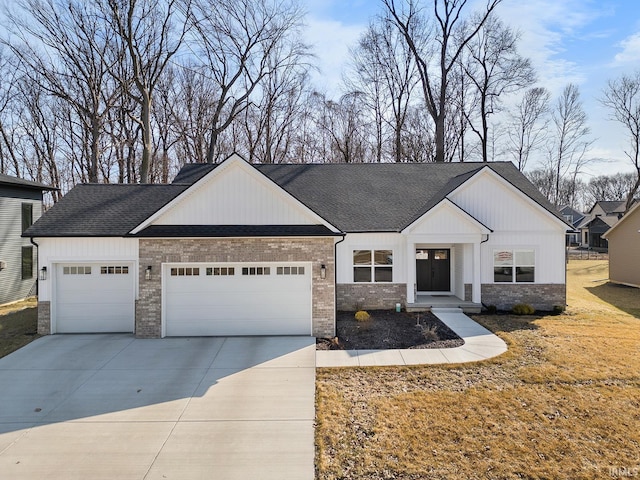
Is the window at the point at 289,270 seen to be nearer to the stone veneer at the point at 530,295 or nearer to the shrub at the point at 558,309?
the stone veneer at the point at 530,295

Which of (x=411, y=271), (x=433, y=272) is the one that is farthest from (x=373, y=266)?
(x=433, y=272)

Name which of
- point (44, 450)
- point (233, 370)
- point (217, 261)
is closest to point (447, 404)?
point (233, 370)

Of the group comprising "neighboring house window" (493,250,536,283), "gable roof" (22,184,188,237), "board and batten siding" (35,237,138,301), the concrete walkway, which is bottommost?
the concrete walkway

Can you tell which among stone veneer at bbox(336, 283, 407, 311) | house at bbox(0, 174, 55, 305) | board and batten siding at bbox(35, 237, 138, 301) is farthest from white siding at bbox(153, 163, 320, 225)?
house at bbox(0, 174, 55, 305)

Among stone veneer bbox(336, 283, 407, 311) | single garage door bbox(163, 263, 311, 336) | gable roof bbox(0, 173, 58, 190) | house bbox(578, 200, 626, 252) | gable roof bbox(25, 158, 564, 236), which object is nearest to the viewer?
single garage door bbox(163, 263, 311, 336)

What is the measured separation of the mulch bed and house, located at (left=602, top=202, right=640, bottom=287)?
1550cm

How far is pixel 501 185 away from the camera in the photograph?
14.3 meters

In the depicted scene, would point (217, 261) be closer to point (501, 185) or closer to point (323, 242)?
point (323, 242)

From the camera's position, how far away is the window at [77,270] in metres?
11.3

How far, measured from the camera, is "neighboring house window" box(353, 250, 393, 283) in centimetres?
1401

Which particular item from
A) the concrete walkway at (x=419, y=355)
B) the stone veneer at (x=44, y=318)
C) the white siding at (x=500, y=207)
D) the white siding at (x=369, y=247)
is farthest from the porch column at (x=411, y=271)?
the stone veneer at (x=44, y=318)

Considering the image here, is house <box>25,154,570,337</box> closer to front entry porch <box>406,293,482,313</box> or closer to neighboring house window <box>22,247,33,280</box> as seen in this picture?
front entry porch <box>406,293,482,313</box>

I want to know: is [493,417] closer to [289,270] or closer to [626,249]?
A: [289,270]

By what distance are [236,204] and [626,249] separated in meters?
22.8
